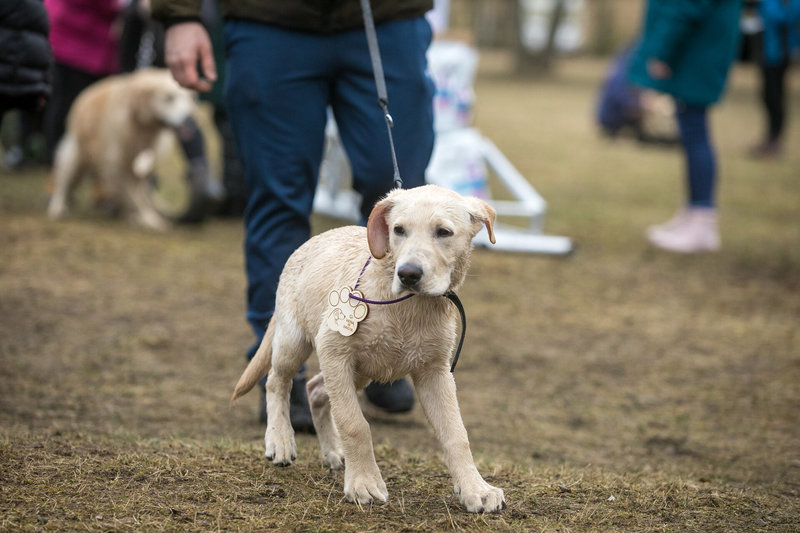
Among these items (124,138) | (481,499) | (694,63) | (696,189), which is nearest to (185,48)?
(481,499)

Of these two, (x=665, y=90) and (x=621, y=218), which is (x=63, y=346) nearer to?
(x=665, y=90)

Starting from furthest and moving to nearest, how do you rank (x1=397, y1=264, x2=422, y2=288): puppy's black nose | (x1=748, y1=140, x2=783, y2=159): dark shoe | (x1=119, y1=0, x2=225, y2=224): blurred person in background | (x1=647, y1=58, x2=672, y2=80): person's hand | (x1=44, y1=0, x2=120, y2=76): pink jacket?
(x1=748, y1=140, x2=783, y2=159): dark shoe, (x1=44, y1=0, x2=120, y2=76): pink jacket, (x1=119, y1=0, x2=225, y2=224): blurred person in background, (x1=647, y1=58, x2=672, y2=80): person's hand, (x1=397, y1=264, x2=422, y2=288): puppy's black nose

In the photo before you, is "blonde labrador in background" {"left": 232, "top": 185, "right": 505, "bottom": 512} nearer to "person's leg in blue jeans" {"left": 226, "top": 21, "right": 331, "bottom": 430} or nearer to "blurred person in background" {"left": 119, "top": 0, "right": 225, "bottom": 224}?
"person's leg in blue jeans" {"left": 226, "top": 21, "right": 331, "bottom": 430}

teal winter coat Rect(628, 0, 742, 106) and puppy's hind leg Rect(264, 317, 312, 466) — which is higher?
teal winter coat Rect(628, 0, 742, 106)

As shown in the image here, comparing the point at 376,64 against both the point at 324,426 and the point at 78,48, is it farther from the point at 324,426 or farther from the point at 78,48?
the point at 78,48

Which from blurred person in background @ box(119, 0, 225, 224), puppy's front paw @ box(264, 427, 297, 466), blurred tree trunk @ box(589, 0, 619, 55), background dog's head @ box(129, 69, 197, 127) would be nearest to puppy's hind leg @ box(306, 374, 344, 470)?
puppy's front paw @ box(264, 427, 297, 466)

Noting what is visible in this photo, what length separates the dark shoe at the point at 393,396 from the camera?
10.7 ft

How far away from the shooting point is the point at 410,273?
196 cm

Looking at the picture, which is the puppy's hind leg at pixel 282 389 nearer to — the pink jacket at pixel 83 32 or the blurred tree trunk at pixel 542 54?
the pink jacket at pixel 83 32

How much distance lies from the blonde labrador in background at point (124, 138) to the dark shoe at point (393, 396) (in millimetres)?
3708

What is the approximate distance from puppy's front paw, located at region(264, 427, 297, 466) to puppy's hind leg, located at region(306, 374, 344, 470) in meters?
0.13

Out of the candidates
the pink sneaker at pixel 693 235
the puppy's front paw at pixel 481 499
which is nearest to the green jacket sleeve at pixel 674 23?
the pink sneaker at pixel 693 235

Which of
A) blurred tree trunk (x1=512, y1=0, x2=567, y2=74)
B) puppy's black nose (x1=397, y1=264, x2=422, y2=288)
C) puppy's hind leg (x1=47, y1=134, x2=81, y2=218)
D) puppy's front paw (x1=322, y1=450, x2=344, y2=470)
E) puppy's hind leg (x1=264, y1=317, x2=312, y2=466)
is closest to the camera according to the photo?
puppy's black nose (x1=397, y1=264, x2=422, y2=288)

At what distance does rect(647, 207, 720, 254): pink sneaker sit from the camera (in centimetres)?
646
